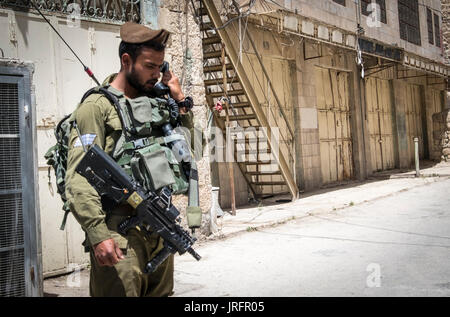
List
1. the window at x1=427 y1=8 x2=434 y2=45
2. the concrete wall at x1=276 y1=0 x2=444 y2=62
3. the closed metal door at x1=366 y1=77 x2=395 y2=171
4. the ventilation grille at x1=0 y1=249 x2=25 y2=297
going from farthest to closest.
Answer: the window at x1=427 y1=8 x2=434 y2=45 → the closed metal door at x1=366 y1=77 x2=395 y2=171 → the concrete wall at x1=276 y1=0 x2=444 y2=62 → the ventilation grille at x1=0 y1=249 x2=25 y2=297

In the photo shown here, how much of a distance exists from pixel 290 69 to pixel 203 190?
6.78 metres

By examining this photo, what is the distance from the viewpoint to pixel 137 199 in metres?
2.41

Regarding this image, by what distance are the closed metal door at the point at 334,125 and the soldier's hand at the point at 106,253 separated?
11749 mm

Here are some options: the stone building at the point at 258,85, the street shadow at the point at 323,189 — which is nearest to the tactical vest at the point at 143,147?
the stone building at the point at 258,85

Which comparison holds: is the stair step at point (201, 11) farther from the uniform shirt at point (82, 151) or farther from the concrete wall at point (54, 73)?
the uniform shirt at point (82, 151)

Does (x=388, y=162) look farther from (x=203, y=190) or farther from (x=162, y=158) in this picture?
(x=162, y=158)

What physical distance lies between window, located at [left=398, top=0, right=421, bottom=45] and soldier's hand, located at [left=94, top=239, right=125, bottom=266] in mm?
19273

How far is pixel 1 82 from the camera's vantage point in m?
3.79

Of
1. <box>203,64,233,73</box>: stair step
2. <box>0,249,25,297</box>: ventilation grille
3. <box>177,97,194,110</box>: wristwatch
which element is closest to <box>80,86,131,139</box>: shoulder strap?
<box>177,97,194,110</box>: wristwatch

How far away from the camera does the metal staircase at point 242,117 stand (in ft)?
29.3

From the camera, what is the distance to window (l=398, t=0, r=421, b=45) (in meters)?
19.1

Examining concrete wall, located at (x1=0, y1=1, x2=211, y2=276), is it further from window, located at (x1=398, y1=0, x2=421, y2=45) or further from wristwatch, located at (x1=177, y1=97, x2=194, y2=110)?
window, located at (x1=398, y1=0, x2=421, y2=45)

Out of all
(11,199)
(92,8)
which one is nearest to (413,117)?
(92,8)

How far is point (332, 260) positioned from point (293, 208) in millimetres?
4182
